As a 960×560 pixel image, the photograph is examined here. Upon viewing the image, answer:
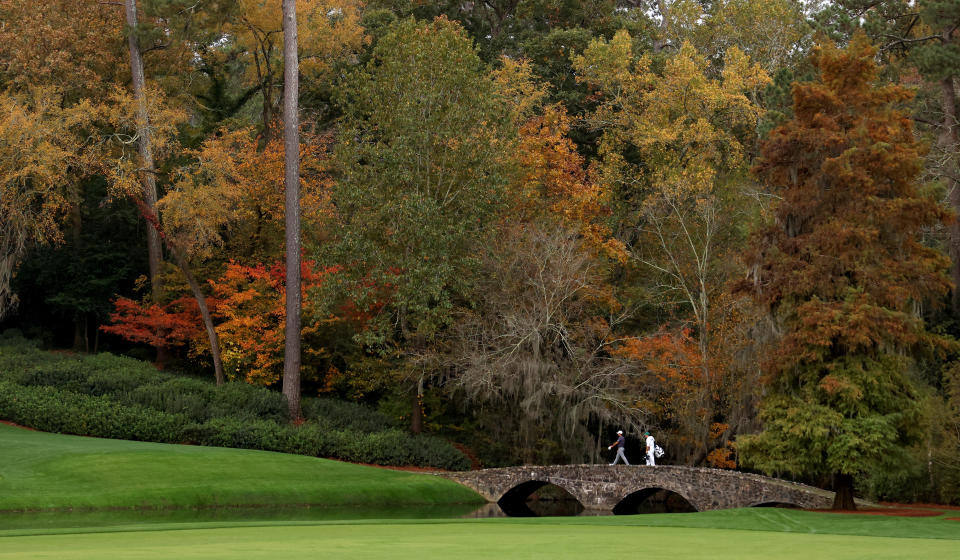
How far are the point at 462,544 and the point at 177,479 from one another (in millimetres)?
14785

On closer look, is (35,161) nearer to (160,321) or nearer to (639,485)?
(160,321)

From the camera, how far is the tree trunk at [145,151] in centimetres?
3819

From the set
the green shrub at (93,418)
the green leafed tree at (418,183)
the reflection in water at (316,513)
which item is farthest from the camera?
the green leafed tree at (418,183)

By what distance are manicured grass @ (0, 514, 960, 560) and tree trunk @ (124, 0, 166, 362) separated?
79.0ft

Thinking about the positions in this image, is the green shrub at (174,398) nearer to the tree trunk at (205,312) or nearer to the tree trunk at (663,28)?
the tree trunk at (205,312)

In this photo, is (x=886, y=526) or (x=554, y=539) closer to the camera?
(x=554, y=539)

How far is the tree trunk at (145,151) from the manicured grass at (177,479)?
11019mm

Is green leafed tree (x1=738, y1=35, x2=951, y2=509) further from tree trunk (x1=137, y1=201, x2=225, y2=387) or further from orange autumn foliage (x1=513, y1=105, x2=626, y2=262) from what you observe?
tree trunk (x1=137, y1=201, x2=225, y2=387)

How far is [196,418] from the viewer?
3338 cm

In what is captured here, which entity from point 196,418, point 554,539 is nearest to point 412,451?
point 196,418

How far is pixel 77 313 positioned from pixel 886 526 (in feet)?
118

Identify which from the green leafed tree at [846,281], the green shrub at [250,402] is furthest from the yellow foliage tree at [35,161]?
the green leafed tree at [846,281]

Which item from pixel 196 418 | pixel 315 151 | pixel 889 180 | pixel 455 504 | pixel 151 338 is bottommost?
pixel 455 504

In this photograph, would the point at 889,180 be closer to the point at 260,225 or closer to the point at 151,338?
the point at 260,225
